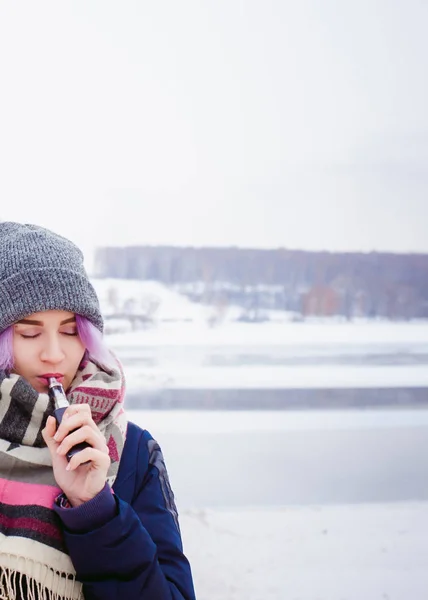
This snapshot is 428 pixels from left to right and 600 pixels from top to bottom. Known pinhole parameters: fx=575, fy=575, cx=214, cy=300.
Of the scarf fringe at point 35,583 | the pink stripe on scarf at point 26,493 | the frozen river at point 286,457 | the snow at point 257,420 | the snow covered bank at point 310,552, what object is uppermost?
the pink stripe on scarf at point 26,493

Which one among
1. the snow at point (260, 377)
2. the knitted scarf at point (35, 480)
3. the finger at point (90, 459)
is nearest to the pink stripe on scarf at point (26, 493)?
the knitted scarf at point (35, 480)

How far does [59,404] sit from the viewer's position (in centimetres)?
70

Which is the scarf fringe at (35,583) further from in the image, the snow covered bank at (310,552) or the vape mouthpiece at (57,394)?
the snow covered bank at (310,552)

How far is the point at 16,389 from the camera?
0.77 meters

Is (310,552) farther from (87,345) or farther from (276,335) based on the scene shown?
(87,345)

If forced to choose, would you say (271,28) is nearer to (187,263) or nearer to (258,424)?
(187,263)

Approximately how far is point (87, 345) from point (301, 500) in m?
0.91

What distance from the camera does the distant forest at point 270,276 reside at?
153 centimetres

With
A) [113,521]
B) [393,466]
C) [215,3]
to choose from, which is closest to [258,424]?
[393,466]

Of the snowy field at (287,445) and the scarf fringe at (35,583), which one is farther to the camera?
the snowy field at (287,445)

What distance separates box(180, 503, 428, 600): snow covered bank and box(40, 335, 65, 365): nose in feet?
2.80

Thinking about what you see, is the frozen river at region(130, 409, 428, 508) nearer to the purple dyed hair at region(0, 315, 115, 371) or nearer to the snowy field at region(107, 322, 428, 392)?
the snowy field at region(107, 322, 428, 392)

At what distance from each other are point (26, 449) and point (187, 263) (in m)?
0.83

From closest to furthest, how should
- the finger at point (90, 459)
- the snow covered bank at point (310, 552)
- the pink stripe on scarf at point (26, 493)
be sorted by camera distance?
the finger at point (90, 459) < the pink stripe on scarf at point (26, 493) < the snow covered bank at point (310, 552)
